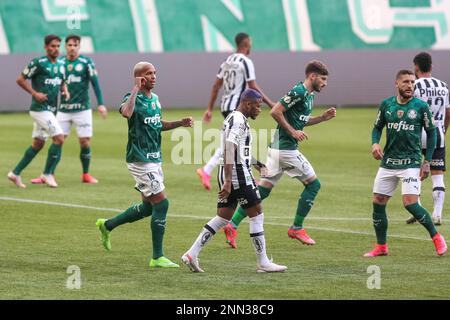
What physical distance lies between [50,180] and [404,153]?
8746 millimetres

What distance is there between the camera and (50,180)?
19.5 meters

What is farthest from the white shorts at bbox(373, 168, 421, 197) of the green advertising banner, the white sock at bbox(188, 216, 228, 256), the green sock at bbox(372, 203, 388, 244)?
the green advertising banner

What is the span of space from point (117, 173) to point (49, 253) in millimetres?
8930

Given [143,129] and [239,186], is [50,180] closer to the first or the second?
[143,129]

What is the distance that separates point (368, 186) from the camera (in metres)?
19.7

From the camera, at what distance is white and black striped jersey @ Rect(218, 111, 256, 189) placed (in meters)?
11.3

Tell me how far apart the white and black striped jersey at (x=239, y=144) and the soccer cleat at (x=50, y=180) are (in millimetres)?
8403

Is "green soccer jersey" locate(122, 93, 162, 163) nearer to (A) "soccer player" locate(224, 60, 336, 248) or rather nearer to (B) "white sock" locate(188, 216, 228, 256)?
(B) "white sock" locate(188, 216, 228, 256)

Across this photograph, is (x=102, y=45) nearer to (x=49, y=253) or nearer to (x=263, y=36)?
(x=263, y=36)

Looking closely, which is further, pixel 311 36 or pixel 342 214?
pixel 311 36

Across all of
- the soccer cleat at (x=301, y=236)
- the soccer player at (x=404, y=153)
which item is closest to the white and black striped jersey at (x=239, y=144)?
the soccer player at (x=404, y=153)

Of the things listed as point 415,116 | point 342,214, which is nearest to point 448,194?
point 342,214

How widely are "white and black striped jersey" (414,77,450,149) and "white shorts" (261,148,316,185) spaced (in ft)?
6.91

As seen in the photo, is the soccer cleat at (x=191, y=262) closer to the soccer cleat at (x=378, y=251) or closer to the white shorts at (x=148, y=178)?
the white shorts at (x=148, y=178)
